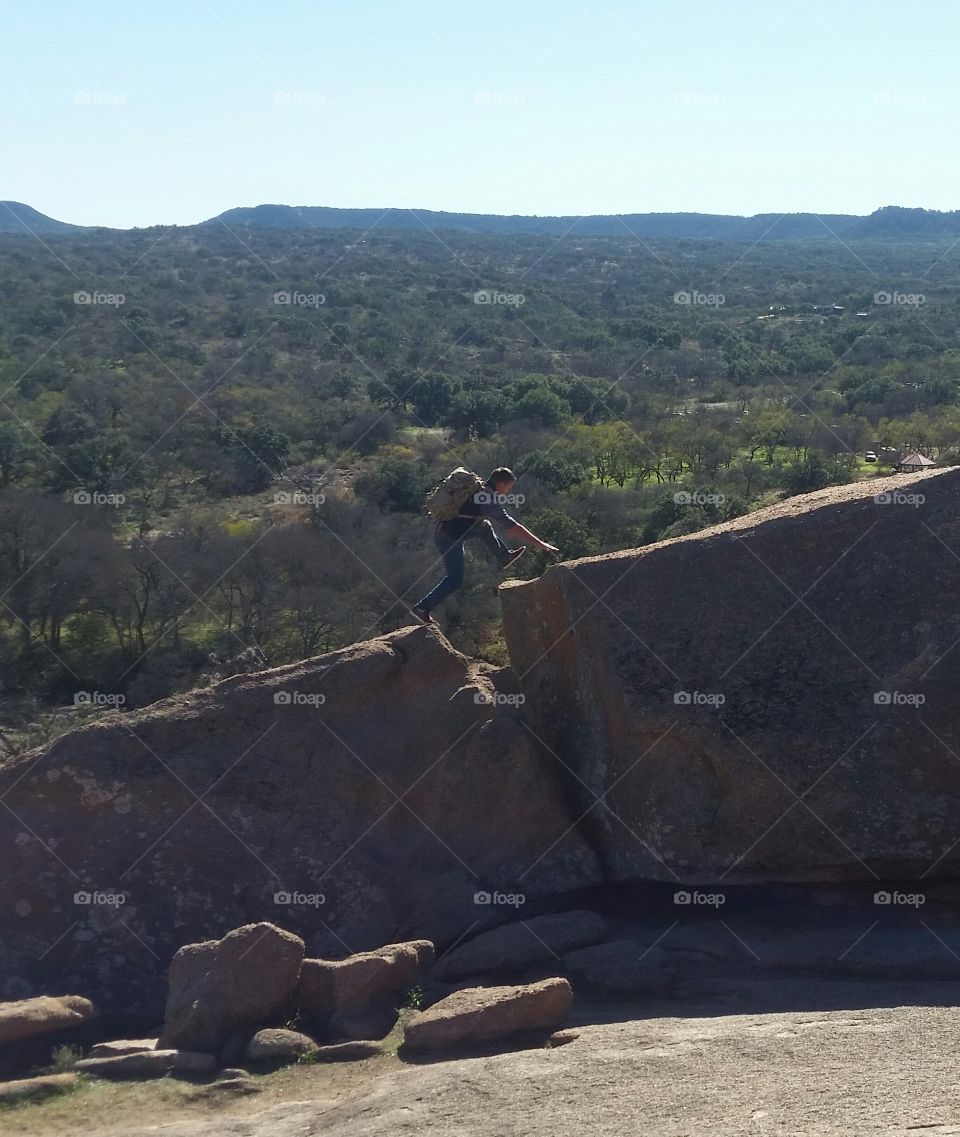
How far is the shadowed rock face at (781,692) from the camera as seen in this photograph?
8.52 meters

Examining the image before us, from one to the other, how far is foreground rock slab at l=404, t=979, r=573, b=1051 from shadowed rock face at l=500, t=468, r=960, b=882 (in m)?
1.64

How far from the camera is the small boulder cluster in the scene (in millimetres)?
7387

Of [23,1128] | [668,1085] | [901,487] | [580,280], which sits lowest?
[23,1128]

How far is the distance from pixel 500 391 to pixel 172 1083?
3229 cm

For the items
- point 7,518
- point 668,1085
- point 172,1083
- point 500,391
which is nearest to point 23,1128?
point 172,1083

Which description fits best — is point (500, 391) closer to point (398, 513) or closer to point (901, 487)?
point (398, 513)

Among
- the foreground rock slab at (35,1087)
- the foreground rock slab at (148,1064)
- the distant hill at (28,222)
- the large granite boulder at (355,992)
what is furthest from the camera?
the distant hill at (28,222)

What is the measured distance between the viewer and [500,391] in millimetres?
38344

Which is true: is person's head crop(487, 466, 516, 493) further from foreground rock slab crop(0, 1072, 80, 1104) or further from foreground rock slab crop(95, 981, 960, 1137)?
foreground rock slab crop(0, 1072, 80, 1104)

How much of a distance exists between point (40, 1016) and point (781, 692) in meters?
5.19

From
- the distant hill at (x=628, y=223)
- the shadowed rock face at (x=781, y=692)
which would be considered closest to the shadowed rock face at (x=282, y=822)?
the shadowed rock face at (x=781, y=692)

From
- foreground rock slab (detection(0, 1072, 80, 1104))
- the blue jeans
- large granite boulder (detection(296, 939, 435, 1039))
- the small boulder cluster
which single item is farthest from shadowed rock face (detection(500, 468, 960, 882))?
foreground rock slab (detection(0, 1072, 80, 1104))

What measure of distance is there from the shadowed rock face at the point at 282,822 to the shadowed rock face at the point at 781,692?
2.63 feet

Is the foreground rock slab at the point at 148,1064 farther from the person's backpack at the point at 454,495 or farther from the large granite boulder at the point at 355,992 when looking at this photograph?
the person's backpack at the point at 454,495
